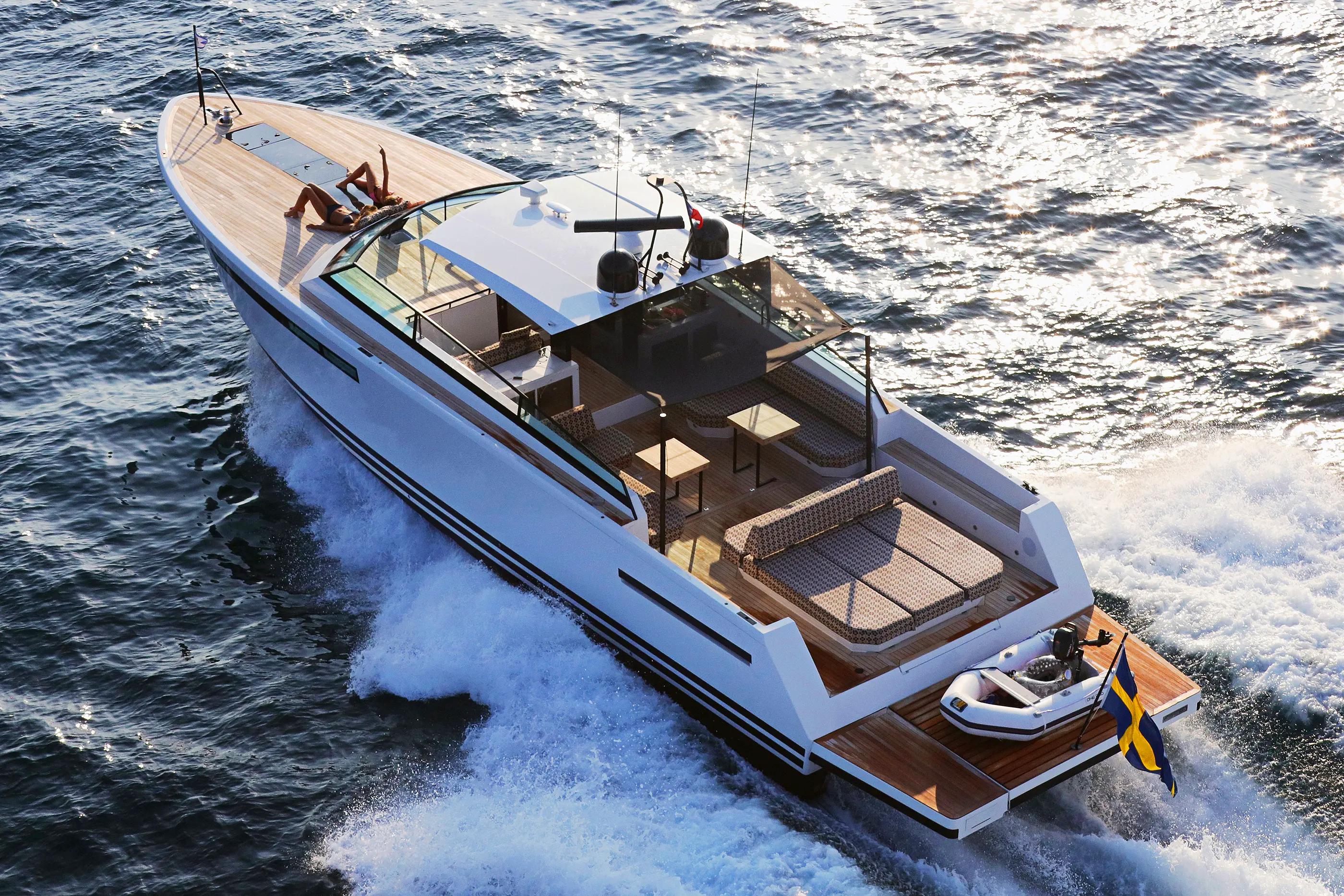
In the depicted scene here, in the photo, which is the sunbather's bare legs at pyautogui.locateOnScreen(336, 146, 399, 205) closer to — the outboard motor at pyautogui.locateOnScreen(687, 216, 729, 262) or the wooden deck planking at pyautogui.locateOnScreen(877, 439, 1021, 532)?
the outboard motor at pyautogui.locateOnScreen(687, 216, 729, 262)

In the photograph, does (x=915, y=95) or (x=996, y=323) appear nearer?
(x=996, y=323)

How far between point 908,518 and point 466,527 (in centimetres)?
435

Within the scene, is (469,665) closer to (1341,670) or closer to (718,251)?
(718,251)

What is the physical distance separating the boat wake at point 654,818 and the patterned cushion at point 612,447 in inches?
58.9

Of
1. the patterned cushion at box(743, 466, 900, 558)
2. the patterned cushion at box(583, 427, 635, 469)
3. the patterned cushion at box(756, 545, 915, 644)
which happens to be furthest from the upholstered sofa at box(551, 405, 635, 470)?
the patterned cushion at box(756, 545, 915, 644)

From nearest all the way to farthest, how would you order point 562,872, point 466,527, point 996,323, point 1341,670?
1. point 562,872
2. point 1341,670
3. point 466,527
4. point 996,323

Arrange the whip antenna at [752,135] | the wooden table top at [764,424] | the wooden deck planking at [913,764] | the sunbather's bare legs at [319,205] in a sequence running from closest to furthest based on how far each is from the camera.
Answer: the wooden deck planking at [913,764] → the wooden table top at [764,424] → the sunbather's bare legs at [319,205] → the whip antenna at [752,135]

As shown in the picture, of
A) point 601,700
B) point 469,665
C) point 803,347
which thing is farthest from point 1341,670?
point 469,665

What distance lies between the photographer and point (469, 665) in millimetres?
12656

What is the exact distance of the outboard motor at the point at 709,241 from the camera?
1270cm

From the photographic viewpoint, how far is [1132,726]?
10234 mm

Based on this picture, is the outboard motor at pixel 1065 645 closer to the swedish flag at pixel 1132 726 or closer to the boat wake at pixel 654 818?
the swedish flag at pixel 1132 726

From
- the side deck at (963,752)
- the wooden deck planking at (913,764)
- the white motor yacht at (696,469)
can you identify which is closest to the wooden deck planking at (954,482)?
the white motor yacht at (696,469)

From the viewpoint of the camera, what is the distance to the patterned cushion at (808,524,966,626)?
1133 cm
